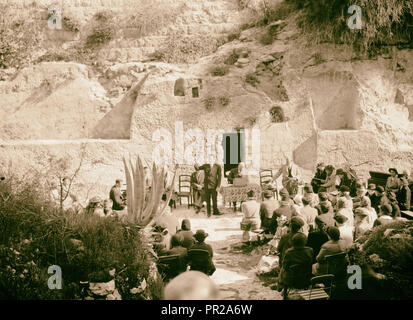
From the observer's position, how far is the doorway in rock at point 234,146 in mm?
15992

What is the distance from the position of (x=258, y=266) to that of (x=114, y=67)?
1045 centimetres

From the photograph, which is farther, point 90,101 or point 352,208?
point 90,101

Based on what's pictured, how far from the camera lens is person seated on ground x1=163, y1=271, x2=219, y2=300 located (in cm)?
396

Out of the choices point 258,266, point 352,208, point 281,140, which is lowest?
point 258,266

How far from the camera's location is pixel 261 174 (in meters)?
15.7

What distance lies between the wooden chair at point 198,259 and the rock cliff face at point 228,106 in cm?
762

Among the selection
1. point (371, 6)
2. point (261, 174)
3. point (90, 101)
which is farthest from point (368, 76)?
point (90, 101)

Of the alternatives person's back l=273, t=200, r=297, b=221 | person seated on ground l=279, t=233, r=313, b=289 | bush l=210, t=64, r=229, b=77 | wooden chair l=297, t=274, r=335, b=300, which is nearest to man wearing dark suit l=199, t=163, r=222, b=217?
person's back l=273, t=200, r=297, b=221

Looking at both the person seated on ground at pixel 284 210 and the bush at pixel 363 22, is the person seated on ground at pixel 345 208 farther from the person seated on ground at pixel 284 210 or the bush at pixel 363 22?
the bush at pixel 363 22

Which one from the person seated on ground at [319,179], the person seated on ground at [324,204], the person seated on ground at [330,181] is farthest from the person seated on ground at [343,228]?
the person seated on ground at [319,179]

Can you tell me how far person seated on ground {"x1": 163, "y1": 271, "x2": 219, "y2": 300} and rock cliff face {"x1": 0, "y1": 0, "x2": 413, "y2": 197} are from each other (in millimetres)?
11266

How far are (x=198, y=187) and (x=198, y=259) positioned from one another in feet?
18.0

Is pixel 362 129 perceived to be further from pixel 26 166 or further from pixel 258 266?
pixel 26 166

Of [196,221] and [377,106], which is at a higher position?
[377,106]
